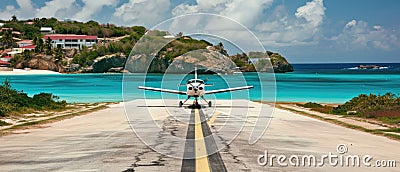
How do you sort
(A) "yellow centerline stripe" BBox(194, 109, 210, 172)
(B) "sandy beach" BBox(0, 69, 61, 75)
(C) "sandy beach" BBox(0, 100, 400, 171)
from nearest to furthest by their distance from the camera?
(A) "yellow centerline stripe" BBox(194, 109, 210, 172)
(C) "sandy beach" BBox(0, 100, 400, 171)
(B) "sandy beach" BBox(0, 69, 61, 75)

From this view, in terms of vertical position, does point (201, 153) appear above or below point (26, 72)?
below

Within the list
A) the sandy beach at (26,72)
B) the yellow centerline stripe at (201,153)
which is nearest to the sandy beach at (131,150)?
the yellow centerline stripe at (201,153)

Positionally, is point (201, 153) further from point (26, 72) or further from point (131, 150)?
point (26, 72)

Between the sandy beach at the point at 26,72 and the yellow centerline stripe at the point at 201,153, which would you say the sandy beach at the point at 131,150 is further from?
the sandy beach at the point at 26,72

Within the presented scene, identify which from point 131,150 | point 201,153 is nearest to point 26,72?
point 131,150

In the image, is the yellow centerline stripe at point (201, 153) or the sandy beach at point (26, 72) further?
the sandy beach at point (26, 72)

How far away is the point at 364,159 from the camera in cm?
1319

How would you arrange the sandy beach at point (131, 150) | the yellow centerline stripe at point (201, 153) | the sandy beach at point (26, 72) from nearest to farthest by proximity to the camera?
the yellow centerline stripe at point (201, 153)
the sandy beach at point (131, 150)
the sandy beach at point (26, 72)

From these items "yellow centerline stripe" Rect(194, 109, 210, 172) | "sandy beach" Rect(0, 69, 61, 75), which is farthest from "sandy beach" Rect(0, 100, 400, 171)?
"sandy beach" Rect(0, 69, 61, 75)

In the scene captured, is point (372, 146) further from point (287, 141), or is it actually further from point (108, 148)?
point (108, 148)

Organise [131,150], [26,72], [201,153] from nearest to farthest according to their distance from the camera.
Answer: [201,153] → [131,150] → [26,72]

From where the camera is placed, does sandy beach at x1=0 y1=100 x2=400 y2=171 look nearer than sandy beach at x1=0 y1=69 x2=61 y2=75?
Yes

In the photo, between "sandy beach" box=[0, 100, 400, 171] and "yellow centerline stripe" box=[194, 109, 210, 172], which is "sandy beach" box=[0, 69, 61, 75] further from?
"yellow centerline stripe" box=[194, 109, 210, 172]

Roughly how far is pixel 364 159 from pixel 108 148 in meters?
7.48
